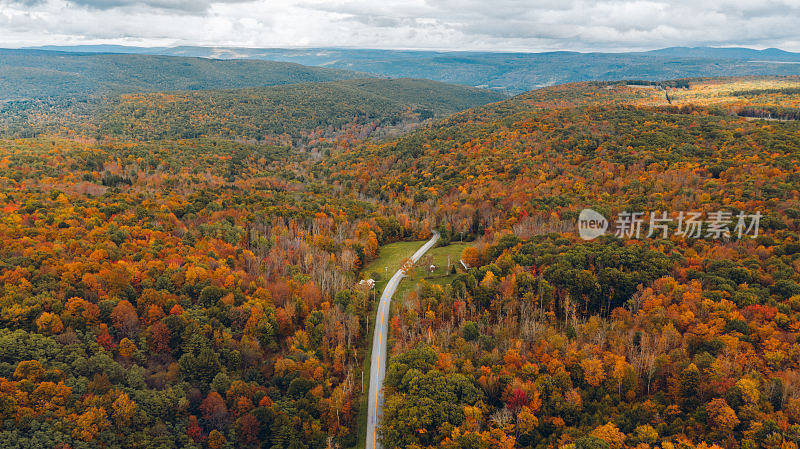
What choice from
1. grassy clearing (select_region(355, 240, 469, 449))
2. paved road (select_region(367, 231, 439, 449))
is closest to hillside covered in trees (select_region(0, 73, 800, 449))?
paved road (select_region(367, 231, 439, 449))

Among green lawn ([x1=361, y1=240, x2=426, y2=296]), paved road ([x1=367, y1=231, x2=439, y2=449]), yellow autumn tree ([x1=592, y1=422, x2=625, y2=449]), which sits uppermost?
yellow autumn tree ([x1=592, y1=422, x2=625, y2=449])

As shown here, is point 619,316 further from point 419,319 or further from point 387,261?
point 387,261

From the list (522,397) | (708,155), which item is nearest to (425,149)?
(708,155)

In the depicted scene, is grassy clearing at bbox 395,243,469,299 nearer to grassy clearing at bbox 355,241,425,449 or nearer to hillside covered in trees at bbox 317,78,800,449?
hillside covered in trees at bbox 317,78,800,449

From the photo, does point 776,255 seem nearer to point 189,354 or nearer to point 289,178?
point 189,354

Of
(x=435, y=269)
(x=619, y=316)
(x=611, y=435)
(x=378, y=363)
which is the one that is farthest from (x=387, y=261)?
(x=611, y=435)

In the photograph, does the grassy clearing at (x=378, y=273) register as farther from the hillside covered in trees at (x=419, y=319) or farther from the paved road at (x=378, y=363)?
the hillside covered in trees at (x=419, y=319)
